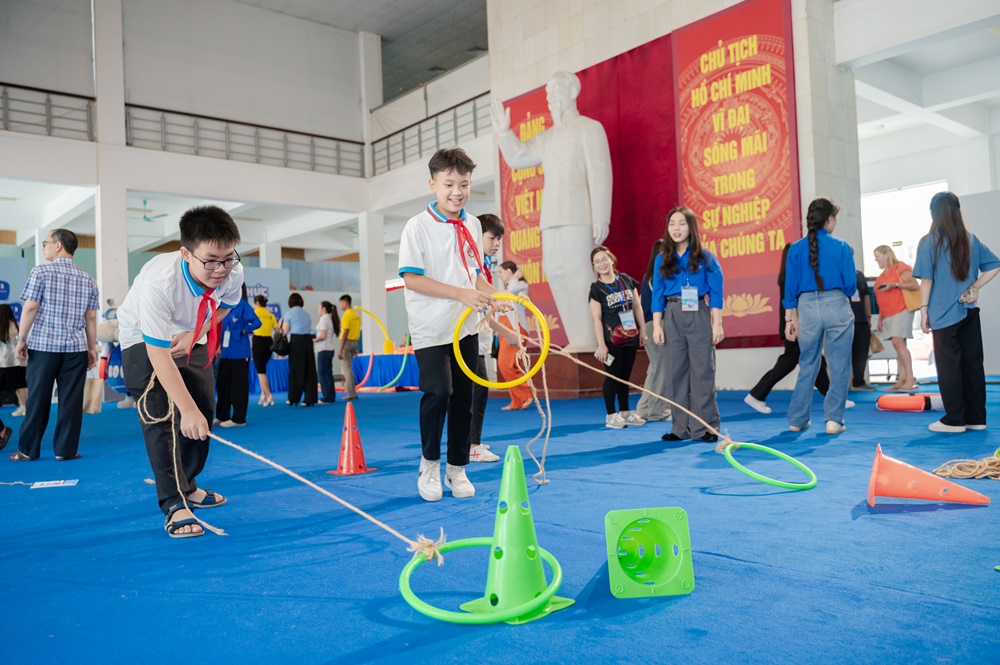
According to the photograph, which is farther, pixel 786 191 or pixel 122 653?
pixel 786 191

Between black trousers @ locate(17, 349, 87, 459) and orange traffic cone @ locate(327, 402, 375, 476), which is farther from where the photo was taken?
black trousers @ locate(17, 349, 87, 459)

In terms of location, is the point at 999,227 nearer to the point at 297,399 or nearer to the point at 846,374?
the point at 846,374

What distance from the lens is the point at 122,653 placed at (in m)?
1.66

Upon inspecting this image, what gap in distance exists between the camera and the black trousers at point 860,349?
7.81 metres

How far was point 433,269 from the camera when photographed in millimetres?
3277

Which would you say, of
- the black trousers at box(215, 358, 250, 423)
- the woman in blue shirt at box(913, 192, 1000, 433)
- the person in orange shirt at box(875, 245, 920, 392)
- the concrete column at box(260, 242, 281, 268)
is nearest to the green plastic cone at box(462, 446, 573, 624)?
the woman in blue shirt at box(913, 192, 1000, 433)

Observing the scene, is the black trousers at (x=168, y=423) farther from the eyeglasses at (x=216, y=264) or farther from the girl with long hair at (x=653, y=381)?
the girl with long hair at (x=653, y=381)

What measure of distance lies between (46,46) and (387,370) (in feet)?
27.4

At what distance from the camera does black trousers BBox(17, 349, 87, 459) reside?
5133 millimetres

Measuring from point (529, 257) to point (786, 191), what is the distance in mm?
4179

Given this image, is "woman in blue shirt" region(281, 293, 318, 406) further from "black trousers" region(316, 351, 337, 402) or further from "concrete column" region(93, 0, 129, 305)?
"concrete column" region(93, 0, 129, 305)

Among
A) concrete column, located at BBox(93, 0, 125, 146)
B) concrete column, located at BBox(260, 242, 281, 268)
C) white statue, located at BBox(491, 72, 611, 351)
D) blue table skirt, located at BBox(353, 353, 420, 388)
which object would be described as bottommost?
blue table skirt, located at BBox(353, 353, 420, 388)

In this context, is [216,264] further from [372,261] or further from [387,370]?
[372,261]

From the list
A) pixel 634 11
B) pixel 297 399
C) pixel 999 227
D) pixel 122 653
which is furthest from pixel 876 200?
pixel 122 653
